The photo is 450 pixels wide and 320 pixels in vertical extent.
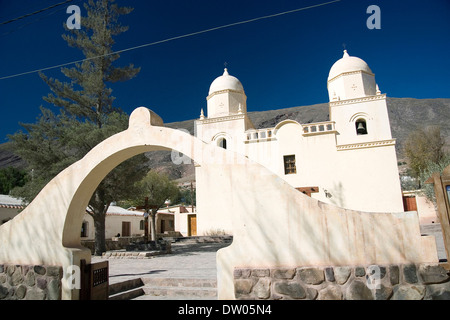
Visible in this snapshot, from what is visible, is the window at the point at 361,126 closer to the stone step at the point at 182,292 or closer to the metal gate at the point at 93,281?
the stone step at the point at 182,292

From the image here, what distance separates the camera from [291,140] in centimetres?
1945

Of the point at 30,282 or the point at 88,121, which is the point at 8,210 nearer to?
the point at 88,121

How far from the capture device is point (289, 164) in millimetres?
19344

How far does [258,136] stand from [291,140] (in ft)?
7.37

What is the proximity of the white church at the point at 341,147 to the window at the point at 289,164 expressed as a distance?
0.7 inches

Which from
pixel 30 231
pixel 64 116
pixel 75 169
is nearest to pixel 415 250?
pixel 75 169

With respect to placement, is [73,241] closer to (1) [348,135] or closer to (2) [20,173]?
(1) [348,135]

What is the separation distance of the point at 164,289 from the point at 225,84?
18.9 m

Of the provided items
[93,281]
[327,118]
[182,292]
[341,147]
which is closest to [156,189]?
[341,147]

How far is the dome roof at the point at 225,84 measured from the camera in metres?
22.6

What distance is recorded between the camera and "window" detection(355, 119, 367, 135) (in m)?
19.3

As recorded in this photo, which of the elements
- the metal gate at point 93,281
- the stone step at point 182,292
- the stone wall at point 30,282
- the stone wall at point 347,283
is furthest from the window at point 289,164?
the stone wall at point 30,282

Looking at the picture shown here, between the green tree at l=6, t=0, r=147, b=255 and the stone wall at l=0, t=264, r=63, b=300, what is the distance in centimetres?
844

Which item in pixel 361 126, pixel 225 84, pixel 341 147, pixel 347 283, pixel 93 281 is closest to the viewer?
pixel 347 283
